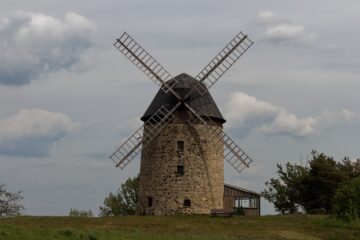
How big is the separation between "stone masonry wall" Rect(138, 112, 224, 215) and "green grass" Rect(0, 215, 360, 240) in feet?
10.2

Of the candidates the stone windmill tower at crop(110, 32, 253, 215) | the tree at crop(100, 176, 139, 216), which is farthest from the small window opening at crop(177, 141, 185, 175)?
the tree at crop(100, 176, 139, 216)

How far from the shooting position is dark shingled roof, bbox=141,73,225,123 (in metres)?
42.1

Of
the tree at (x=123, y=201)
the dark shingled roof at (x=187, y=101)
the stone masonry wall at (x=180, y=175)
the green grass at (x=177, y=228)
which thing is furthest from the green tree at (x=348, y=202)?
the tree at (x=123, y=201)

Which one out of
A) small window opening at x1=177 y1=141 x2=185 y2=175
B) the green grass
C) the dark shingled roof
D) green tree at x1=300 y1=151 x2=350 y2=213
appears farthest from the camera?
green tree at x1=300 y1=151 x2=350 y2=213

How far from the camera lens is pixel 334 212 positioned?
3444 cm

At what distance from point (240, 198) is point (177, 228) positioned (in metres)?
17.9

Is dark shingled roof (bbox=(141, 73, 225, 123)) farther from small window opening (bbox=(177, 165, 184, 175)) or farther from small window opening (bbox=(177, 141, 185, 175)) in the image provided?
small window opening (bbox=(177, 165, 184, 175))

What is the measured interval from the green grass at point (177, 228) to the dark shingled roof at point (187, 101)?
703cm

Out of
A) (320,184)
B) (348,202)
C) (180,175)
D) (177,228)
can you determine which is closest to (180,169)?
(180,175)

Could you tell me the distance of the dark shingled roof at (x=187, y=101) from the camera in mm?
42125

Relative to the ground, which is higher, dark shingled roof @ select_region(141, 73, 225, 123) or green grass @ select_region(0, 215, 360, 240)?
dark shingled roof @ select_region(141, 73, 225, 123)

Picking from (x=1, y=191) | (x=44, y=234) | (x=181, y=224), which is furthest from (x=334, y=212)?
(x=1, y=191)

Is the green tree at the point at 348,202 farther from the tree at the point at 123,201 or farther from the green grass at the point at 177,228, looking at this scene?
the tree at the point at 123,201

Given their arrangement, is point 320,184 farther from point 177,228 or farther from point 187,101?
point 177,228
